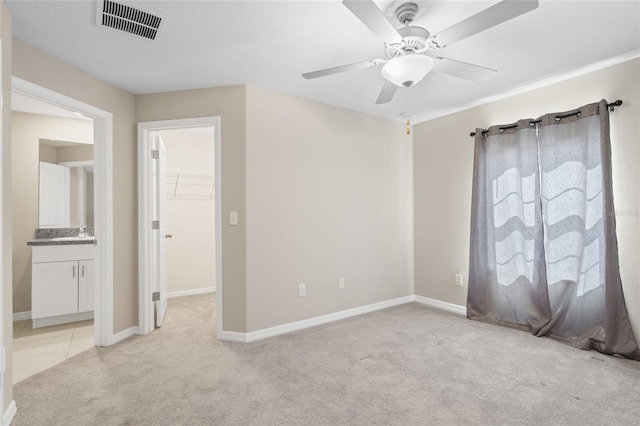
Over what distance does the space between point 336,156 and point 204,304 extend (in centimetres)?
Answer: 256

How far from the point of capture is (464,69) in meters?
2.07

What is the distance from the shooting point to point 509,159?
334 cm

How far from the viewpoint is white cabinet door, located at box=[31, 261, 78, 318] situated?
3439 millimetres

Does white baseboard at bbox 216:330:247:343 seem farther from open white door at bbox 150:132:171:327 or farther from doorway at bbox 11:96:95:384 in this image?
doorway at bbox 11:96:95:384

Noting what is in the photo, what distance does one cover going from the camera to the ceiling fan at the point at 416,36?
58.3 inches

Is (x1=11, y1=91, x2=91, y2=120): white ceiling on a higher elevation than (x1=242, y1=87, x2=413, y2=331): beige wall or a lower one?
higher

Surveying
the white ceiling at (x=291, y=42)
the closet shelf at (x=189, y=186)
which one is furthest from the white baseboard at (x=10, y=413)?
the closet shelf at (x=189, y=186)

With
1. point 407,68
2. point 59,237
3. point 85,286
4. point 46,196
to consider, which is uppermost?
point 407,68

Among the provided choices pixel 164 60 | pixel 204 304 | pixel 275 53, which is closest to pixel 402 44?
pixel 275 53

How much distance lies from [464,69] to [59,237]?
4634 millimetres

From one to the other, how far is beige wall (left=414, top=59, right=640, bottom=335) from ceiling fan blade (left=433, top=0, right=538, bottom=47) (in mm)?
1938

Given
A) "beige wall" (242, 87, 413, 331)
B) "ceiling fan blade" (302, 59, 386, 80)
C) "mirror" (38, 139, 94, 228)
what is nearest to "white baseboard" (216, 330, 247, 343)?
"beige wall" (242, 87, 413, 331)

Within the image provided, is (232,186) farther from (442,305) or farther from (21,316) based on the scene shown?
(21,316)

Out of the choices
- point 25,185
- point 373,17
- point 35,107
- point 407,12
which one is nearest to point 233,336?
point 373,17
